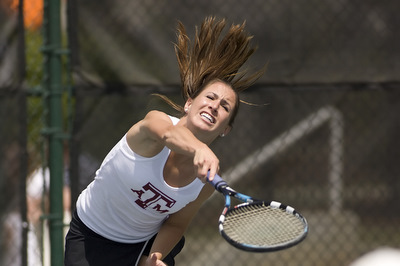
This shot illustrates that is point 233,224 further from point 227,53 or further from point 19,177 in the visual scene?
point 19,177

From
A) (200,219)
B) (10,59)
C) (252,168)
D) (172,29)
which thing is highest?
(172,29)

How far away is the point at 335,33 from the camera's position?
16.6 ft

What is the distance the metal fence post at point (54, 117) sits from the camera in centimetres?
487

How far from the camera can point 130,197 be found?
3.58 m

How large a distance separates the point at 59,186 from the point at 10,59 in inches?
33.6

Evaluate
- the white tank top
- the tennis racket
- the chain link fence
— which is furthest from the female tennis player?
the chain link fence

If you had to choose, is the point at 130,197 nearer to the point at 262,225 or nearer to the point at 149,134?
the point at 149,134

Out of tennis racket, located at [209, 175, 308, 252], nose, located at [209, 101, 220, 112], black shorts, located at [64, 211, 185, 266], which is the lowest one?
black shorts, located at [64, 211, 185, 266]

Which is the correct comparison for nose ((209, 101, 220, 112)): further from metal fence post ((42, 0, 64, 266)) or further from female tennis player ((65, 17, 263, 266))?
metal fence post ((42, 0, 64, 266))

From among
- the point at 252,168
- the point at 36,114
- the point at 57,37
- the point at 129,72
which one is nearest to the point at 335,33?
the point at 252,168

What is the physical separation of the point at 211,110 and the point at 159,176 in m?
0.38

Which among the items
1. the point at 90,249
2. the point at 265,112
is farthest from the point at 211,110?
the point at 265,112

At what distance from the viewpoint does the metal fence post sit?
4.87m

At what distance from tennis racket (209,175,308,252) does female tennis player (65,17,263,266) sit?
0.24 meters
